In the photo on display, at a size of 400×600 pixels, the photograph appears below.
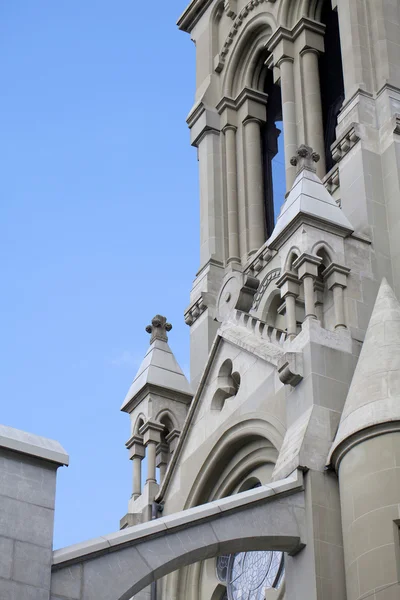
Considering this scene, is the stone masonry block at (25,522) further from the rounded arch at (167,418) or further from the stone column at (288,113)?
the stone column at (288,113)

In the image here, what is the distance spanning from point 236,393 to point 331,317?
3036 millimetres

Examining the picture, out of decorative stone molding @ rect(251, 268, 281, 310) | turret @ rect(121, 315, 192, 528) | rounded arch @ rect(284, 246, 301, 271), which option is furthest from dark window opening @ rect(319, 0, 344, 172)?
rounded arch @ rect(284, 246, 301, 271)

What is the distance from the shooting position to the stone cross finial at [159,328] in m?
31.9

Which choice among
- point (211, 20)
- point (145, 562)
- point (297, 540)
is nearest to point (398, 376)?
point (297, 540)

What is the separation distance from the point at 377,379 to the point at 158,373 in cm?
884

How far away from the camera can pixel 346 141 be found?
2902 cm

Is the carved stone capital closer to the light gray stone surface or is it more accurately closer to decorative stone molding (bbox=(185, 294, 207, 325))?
the light gray stone surface

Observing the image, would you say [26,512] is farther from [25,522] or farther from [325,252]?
[325,252]

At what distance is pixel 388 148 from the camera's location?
93.7 feet

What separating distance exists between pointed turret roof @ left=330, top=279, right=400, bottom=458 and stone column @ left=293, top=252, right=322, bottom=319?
1.28 metres

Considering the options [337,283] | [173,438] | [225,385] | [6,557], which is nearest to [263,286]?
[173,438]

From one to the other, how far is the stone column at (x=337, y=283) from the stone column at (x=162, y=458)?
6.49m

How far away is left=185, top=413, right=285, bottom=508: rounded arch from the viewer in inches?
994

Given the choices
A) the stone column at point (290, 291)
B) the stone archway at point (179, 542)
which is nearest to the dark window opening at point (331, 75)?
the stone column at point (290, 291)
